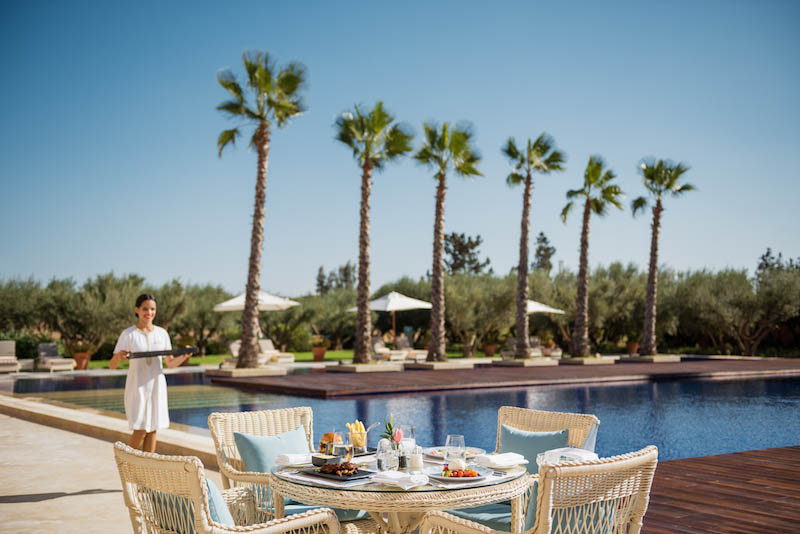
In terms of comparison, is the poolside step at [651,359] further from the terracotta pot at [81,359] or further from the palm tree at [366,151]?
the terracotta pot at [81,359]

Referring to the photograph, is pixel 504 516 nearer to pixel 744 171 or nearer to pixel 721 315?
pixel 721 315

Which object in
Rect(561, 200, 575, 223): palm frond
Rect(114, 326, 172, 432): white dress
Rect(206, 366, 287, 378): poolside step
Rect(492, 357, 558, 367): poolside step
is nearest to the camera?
Rect(114, 326, 172, 432): white dress

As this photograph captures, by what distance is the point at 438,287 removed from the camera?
72.3ft

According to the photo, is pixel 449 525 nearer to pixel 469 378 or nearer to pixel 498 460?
pixel 498 460

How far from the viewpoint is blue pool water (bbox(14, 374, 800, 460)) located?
32.8 feet

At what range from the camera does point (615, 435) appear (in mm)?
10266

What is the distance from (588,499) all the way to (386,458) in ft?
3.73

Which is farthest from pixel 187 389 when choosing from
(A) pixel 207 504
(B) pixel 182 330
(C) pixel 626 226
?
(C) pixel 626 226

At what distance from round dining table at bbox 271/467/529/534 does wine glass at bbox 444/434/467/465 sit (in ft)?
0.93

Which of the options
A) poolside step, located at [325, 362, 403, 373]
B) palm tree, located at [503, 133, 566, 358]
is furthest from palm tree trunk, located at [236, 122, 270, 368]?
palm tree, located at [503, 133, 566, 358]

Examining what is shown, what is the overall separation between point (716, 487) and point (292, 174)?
31.5 m

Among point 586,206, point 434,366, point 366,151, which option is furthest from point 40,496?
point 586,206

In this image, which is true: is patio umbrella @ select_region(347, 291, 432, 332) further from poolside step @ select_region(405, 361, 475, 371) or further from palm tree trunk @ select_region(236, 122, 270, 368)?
palm tree trunk @ select_region(236, 122, 270, 368)

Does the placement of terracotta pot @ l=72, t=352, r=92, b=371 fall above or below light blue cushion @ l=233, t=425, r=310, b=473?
below
